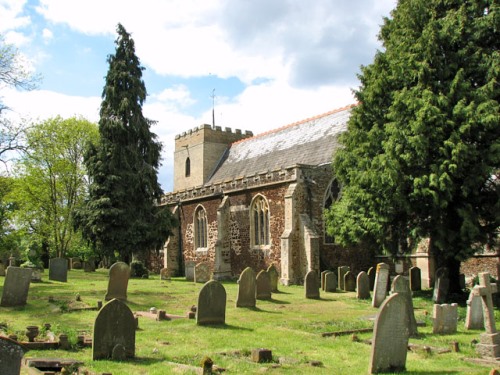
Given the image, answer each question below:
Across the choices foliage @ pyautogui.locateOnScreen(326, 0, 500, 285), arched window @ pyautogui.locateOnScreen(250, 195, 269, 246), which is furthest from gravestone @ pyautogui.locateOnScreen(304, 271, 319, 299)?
arched window @ pyautogui.locateOnScreen(250, 195, 269, 246)

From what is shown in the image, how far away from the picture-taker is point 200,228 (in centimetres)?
2964

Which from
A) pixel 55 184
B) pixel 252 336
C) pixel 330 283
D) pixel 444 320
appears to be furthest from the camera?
pixel 55 184

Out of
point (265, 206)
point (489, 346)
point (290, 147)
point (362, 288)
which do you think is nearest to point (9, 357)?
point (489, 346)

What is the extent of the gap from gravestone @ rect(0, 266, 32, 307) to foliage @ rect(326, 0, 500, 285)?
31.7 ft

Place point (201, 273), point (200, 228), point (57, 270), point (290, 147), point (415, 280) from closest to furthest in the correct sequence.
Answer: point (415, 280), point (57, 270), point (201, 273), point (290, 147), point (200, 228)

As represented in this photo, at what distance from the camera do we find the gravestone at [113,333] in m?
7.43

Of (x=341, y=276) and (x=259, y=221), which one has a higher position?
(x=259, y=221)

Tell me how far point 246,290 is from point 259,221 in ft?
36.7

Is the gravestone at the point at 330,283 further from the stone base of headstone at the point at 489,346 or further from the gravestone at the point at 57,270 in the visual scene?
the stone base of headstone at the point at 489,346

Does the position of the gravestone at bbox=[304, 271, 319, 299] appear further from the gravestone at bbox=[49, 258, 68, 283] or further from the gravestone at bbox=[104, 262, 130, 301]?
the gravestone at bbox=[49, 258, 68, 283]

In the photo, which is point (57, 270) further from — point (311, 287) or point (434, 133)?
point (434, 133)

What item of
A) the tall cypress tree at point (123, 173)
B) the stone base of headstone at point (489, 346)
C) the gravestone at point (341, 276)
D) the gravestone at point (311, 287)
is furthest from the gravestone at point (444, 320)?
the tall cypress tree at point (123, 173)

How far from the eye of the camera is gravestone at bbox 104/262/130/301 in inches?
543

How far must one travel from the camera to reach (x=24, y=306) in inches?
506
